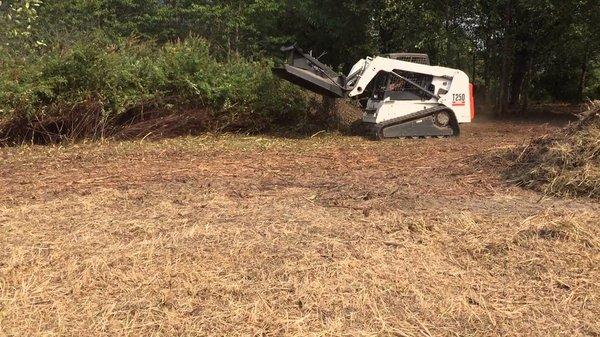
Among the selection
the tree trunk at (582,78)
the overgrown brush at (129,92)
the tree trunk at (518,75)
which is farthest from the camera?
the tree trunk at (582,78)

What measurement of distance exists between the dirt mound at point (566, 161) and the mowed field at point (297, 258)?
235mm

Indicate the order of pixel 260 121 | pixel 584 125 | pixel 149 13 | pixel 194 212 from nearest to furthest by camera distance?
pixel 194 212
pixel 584 125
pixel 260 121
pixel 149 13

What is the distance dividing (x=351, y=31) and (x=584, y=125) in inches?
513

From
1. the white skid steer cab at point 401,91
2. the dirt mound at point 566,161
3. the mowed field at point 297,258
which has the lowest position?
the mowed field at point 297,258

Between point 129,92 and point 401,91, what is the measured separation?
4.94m

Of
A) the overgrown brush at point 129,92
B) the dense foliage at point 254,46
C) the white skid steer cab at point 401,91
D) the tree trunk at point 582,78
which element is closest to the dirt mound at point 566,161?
the white skid steer cab at point 401,91

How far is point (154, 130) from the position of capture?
33.9 ft

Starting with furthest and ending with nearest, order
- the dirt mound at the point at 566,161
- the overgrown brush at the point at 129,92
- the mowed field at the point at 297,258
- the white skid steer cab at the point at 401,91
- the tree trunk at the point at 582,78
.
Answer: the tree trunk at the point at 582,78
the white skid steer cab at the point at 401,91
the overgrown brush at the point at 129,92
the dirt mound at the point at 566,161
the mowed field at the point at 297,258

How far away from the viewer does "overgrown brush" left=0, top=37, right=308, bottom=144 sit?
9.52 metres

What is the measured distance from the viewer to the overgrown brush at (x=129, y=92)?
31.2 feet

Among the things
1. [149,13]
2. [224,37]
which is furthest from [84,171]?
[149,13]

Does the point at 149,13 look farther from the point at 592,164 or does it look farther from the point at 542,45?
the point at 592,164

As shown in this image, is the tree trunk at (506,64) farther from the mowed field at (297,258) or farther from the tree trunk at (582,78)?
the mowed field at (297,258)

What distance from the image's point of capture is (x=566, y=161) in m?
5.44
